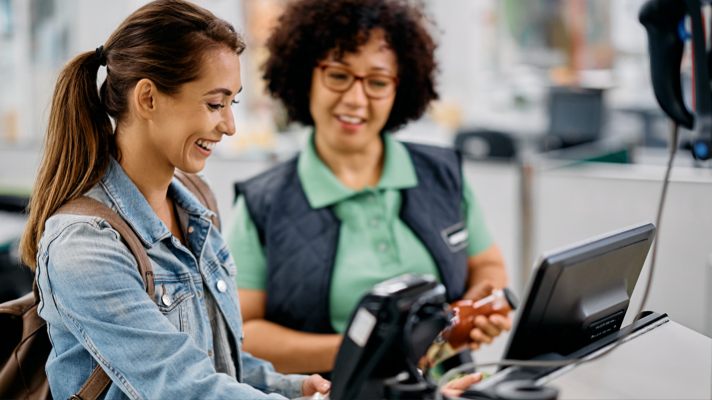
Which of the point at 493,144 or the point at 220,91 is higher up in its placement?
the point at 220,91

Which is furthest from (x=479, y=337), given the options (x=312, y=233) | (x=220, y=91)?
(x=220, y=91)

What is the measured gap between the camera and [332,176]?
1.72 meters

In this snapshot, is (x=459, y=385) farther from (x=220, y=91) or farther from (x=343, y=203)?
(x=343, y=203)

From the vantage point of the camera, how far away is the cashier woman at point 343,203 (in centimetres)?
160

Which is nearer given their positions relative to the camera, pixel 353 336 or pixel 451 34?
pixel 353 336

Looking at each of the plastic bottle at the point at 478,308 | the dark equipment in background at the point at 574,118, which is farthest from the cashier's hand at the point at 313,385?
the dark equipment in background at the point at 574,118

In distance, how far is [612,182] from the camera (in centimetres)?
221

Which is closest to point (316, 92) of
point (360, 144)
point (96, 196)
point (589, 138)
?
point (360, 144)

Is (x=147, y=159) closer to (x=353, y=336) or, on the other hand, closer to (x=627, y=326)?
(x=353, y=336)

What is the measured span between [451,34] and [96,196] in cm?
631

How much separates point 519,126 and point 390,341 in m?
6.12

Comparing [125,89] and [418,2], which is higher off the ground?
[418,2]

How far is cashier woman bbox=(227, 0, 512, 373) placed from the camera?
1602mm

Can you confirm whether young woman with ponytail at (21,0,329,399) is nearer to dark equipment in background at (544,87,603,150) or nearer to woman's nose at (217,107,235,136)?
woman's nose at (217,107,235,136)
